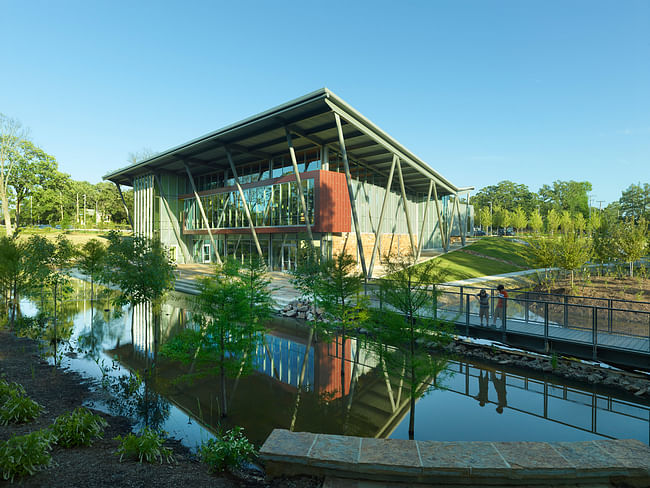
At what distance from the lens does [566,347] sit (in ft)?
38.9

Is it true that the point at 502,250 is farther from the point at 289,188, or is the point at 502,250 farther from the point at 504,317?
the point at 504,317

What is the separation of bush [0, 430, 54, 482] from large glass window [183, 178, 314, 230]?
2399 cm

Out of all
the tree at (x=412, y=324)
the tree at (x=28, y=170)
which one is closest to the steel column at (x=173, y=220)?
the tree at (x=28, y=170)

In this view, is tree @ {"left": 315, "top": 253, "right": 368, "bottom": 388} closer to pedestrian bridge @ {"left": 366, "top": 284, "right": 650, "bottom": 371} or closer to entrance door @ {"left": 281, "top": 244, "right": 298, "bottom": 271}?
pedestrian bridge @ {"left": 366, "top": 284, "right": 650, "bottom": 371}

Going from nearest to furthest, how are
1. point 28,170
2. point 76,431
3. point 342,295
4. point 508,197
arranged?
point 76,431 < point 342,295 < point 28,170 < point 508,197

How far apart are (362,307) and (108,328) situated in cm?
1321

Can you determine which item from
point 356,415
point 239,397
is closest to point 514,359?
point 356,415

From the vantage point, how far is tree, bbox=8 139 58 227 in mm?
56938

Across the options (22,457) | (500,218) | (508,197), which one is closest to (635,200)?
(508,197)

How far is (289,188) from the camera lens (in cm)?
3134

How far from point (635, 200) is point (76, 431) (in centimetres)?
12024

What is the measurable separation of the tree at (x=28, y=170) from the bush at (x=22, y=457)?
69.0 m

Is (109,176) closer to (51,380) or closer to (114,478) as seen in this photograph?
(51,380)

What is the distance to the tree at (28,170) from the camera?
56.9 metres
